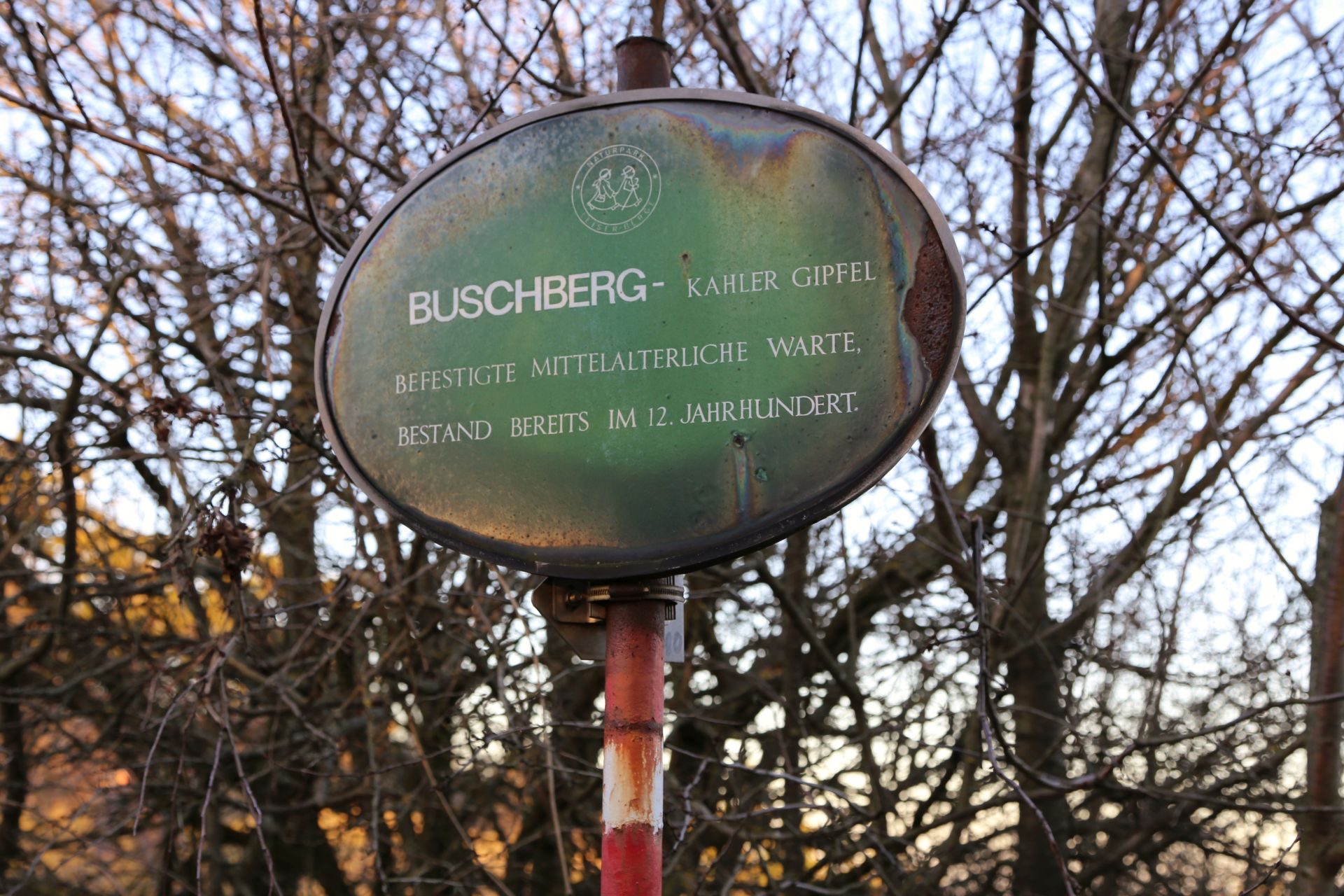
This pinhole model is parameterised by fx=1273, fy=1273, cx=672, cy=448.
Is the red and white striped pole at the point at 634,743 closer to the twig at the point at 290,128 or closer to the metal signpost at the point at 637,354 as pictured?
the metal signpost at the point at 637,354

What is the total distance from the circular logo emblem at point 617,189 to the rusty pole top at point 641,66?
0.67 feet

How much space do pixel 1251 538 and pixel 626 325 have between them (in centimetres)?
355

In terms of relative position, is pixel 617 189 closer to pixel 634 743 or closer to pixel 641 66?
pixel 641 66

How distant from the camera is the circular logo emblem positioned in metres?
2.00

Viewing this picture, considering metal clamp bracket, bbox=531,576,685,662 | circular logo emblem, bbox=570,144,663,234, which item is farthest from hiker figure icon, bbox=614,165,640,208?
metal clamp bracket, bbox=531,576,685,662

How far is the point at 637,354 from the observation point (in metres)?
1.91

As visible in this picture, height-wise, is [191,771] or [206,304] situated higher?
[206,304]

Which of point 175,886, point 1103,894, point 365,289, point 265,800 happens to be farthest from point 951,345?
point 175,886

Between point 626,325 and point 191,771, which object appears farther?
point 191,771

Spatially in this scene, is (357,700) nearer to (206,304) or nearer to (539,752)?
(539,752)

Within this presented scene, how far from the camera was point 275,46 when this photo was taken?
4.77 m

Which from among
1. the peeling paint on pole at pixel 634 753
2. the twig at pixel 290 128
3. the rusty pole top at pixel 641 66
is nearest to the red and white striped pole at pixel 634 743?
the peeling paint on pole at pixel 634 753

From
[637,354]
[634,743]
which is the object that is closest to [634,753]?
[634,743]

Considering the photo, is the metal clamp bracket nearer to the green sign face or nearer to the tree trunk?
the green sign face
